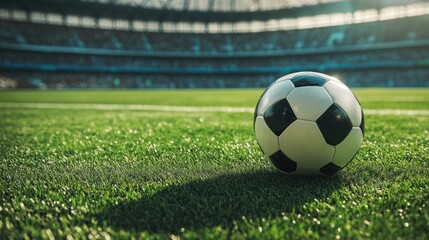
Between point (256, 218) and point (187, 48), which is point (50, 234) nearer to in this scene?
point (256, 218)

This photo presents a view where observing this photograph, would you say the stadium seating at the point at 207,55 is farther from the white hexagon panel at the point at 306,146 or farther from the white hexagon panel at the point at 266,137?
the white hexagon panel at the point at 306,146

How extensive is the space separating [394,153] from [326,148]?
123 centimetres

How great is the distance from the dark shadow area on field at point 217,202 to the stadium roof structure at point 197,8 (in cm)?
4287

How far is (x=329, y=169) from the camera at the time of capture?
2.10m

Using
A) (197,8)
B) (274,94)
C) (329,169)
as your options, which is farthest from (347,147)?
(197,8)

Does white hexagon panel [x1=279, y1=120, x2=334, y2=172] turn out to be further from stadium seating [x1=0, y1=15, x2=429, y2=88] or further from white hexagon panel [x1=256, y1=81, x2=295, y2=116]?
stadium seating [x1=0, y1=15, x2=429, y2=88]

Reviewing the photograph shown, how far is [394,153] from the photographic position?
2863mm

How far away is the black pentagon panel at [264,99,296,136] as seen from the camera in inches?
81.7

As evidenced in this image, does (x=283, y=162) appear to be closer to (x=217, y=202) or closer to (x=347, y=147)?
(x=347, y=147)

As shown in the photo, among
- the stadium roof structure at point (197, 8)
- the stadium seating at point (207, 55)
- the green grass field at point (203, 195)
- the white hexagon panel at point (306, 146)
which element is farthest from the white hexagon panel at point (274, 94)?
the stadium roof structure at point (197, 8)

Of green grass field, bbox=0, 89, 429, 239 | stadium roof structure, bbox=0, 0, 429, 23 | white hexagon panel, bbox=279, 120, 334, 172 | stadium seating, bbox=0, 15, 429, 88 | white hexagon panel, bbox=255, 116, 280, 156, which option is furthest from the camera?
stadium roof structure, bbox=0, 0, 429, 23

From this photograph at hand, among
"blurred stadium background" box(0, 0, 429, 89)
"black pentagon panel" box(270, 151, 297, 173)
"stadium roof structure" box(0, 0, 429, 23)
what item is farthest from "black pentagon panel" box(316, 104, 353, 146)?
"stadium roof structure" box(0, 0, 429, 23)

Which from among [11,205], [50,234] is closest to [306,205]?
[50,234]

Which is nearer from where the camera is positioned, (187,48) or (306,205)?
(306,205)
